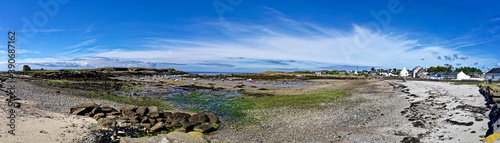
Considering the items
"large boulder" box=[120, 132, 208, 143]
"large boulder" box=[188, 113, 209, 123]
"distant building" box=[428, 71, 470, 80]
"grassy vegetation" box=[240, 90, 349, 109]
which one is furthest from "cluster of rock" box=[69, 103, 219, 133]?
"distant building" box=[428, 71, 470, 80]

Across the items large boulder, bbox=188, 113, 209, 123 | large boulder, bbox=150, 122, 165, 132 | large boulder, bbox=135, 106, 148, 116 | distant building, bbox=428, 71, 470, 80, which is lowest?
large boulder, bbox=150, 122, 165, 132

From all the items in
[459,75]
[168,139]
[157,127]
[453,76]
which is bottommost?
[157,127]

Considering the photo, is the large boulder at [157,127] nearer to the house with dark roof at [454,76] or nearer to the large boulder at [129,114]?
the large boulder at [129,114]

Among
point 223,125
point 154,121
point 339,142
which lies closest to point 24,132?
point 154,121

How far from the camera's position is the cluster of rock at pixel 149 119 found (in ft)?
48.3

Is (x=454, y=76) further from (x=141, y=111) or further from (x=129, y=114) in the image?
(x=129, y=114)

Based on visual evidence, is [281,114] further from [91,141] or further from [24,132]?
[24,132]

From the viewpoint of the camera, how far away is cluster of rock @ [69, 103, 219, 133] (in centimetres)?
1472

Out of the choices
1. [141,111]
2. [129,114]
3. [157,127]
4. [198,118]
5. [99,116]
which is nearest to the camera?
[157,127]

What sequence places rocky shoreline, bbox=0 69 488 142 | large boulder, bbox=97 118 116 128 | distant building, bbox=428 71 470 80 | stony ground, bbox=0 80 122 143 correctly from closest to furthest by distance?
stony ground, bbox=0 80 122 143 < rocky shoreline, bbox=0 69 488 142 < large boulder, bbox=97 118 116 128 < distant building, bbox=428 71 470 80

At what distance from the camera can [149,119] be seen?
52.9 feet

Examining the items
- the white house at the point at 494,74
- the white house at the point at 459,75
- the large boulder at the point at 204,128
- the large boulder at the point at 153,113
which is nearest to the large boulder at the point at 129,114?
the large boulder at the point at 153,113

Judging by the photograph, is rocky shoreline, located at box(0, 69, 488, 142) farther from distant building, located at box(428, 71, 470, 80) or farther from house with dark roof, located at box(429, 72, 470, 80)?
house with dark roof, located at box(429, 72, 470, 80)

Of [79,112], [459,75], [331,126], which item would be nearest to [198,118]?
[79,112]
